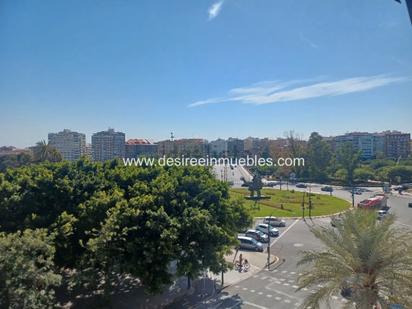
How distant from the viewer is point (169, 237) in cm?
1351

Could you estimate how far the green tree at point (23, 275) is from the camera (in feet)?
34.0

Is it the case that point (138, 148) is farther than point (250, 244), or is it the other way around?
point (138, 148)

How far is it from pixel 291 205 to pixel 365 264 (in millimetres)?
29077

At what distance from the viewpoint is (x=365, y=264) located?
11594mm

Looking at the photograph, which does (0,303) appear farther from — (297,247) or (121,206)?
(297,247)

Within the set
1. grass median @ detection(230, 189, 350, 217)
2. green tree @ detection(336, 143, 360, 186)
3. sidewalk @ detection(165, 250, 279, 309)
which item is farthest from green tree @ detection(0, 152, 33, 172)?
green tree @ detection(336, 143, 360, 186)

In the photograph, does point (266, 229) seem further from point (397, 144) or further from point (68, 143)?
point (68, 143)

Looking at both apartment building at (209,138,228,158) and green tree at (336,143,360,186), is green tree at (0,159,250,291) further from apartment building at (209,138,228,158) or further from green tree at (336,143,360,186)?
apartment building at (209,138,228,158)

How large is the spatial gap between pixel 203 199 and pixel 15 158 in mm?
64078

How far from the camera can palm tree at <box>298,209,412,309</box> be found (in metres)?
11.1

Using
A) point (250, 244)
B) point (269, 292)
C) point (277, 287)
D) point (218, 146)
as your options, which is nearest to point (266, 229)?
point (250, 244)

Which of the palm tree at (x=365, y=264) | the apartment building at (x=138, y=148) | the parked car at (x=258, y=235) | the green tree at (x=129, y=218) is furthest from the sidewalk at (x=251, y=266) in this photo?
the apartment building at (x=138, y=148)

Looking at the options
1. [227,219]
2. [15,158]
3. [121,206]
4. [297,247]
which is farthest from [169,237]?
[15,158]

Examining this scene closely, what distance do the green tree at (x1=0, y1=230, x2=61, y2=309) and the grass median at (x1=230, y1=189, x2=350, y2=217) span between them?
23.1 metres
